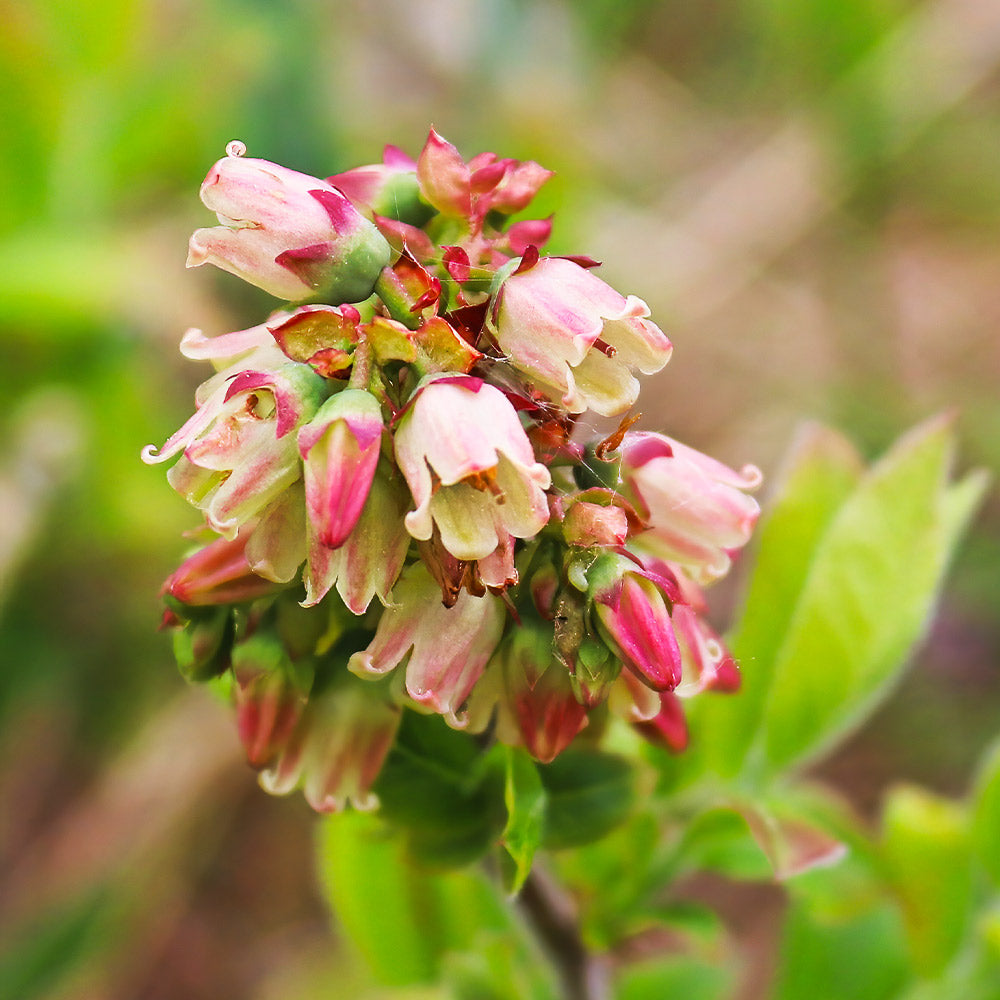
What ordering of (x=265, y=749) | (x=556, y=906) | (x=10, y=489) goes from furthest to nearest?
(x=10, y=489), (x=556, y=906), (x=265, y=749)

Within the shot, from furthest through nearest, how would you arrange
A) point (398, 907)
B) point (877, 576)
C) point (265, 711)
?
point (398, 907) < point (877, 576) < point (265, 711)

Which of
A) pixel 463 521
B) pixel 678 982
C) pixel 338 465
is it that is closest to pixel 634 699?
pixel 463 521

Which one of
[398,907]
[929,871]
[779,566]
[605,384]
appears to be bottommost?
[398,907]

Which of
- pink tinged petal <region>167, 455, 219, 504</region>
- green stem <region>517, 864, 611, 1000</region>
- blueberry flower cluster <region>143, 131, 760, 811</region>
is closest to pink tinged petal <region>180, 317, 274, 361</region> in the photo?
blueberry flower cluster <region>143, 131, 760, 811</region>

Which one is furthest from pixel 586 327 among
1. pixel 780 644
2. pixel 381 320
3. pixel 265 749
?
pixel 780 644

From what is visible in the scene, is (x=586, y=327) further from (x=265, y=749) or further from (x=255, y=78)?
Answer: (x=255, y=78)

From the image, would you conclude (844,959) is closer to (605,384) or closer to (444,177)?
(605,384)

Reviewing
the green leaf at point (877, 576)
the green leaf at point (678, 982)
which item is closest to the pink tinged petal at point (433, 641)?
the green leaf at point (877, 576)
